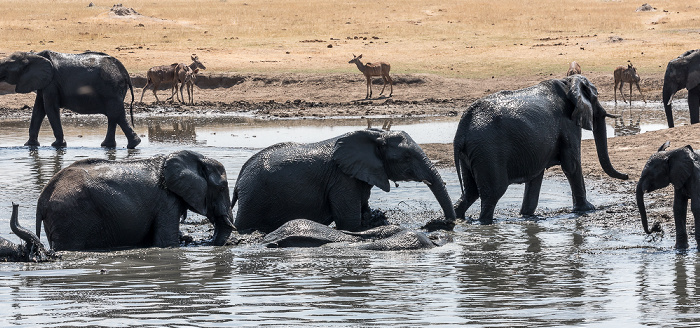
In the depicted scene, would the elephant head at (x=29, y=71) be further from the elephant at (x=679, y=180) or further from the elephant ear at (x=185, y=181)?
the elephant at (x=679, y=180)

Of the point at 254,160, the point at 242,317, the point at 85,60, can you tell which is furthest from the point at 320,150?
the point at 85,60

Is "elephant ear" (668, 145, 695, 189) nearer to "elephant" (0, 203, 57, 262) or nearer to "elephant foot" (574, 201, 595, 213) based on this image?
"elephant foot" (574, 201, 595, 213)

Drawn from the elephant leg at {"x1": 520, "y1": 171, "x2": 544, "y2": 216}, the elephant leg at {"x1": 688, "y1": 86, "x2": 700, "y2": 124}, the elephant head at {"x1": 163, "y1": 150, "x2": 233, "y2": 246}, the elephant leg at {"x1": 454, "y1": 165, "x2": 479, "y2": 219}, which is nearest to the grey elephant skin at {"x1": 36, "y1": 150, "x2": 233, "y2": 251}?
the elephant head at {"x1": 163, "y1": 150, "x2": 233, "y2": 246}

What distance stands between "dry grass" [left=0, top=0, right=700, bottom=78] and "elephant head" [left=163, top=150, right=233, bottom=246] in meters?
22.9

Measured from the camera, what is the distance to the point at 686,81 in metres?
19.9

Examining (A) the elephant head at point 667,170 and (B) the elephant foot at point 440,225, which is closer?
(A) the elephant head at point 667,170

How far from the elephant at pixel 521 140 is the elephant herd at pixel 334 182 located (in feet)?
0.04

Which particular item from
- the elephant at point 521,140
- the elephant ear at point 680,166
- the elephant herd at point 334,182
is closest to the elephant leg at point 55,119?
the elephant herd at point 334,182

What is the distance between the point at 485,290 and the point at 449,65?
2794cm

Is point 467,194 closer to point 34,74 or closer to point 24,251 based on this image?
point 24,251

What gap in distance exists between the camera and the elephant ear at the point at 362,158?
1005 centimetres

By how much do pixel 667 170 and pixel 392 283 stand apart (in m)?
3.16

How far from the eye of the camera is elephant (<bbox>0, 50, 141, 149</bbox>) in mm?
19344

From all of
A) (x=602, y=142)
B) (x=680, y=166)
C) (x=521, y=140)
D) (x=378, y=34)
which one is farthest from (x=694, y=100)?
(x=378, y=34)
